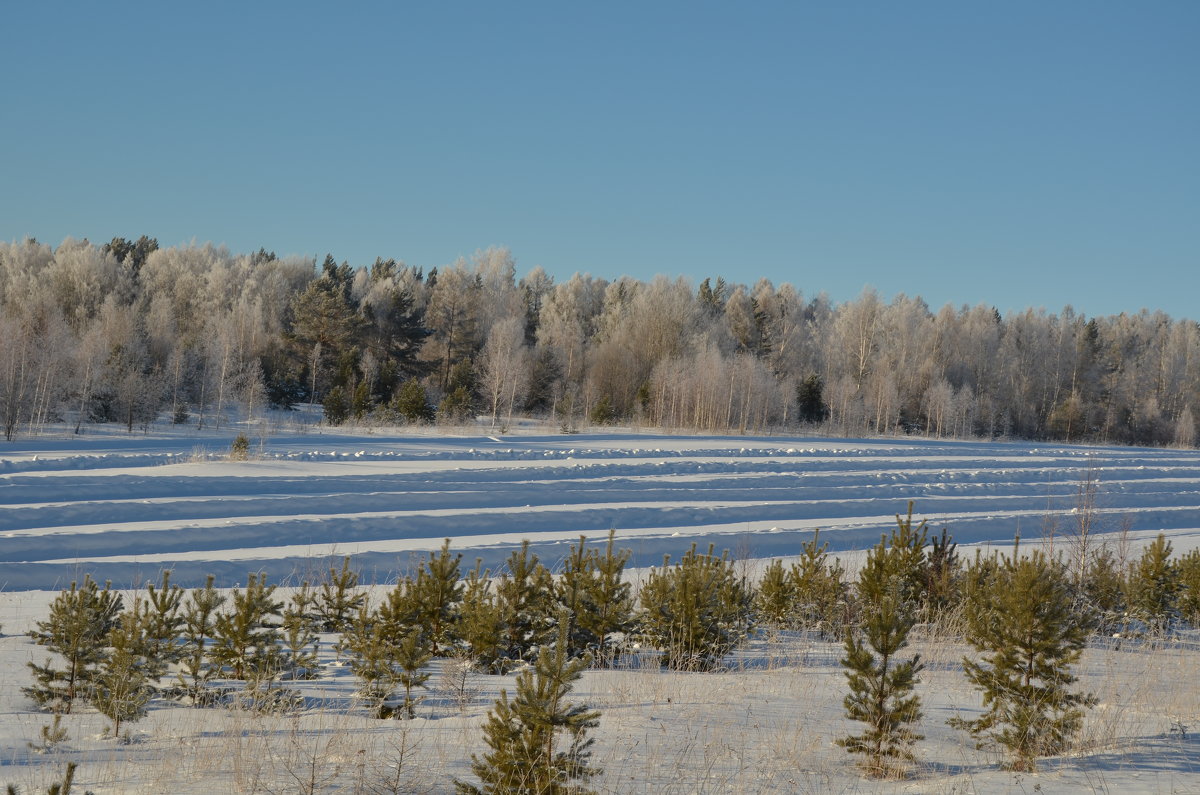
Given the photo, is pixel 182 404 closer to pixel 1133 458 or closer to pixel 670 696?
pixel 670 696

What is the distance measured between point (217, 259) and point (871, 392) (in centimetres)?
4735

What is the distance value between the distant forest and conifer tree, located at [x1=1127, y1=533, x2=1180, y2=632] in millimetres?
29000

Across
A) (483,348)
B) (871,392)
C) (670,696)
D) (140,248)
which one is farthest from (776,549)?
(140,248)

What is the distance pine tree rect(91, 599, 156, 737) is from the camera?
5336 millimetres

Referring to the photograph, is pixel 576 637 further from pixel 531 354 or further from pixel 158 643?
pixel 531 354

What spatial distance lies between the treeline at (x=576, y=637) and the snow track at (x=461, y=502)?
11.5 ft

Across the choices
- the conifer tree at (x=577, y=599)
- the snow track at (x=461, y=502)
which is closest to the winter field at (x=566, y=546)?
the snow track at (x=461, y=502)

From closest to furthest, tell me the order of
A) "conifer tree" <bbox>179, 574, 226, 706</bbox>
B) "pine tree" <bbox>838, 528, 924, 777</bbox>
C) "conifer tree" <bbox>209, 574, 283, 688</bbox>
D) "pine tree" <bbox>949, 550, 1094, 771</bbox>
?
"pine tree" <bbox>838, 528, 924, 777</bbox> → "pine tree" <bbox>949, 550, 1094, 771</bbox> → "conifer tree" <bbox>179, 574, 226, 706</bbox> → "conifer tree" <bbox>209, 574, 283, 688</bbox>

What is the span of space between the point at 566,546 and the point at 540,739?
10.9 meters

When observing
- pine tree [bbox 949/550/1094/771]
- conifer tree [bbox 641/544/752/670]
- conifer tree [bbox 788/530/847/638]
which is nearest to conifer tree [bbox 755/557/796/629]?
conifer tree [bbox 788/530/847/638]

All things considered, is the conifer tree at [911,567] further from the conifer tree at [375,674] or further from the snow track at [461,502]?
the conifer tree at [375,674]

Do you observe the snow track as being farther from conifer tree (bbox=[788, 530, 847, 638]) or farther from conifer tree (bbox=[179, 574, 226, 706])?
conifer tree (bbox=[788, 530, 847, 638])

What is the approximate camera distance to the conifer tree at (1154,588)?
1098cm

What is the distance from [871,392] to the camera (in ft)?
191
